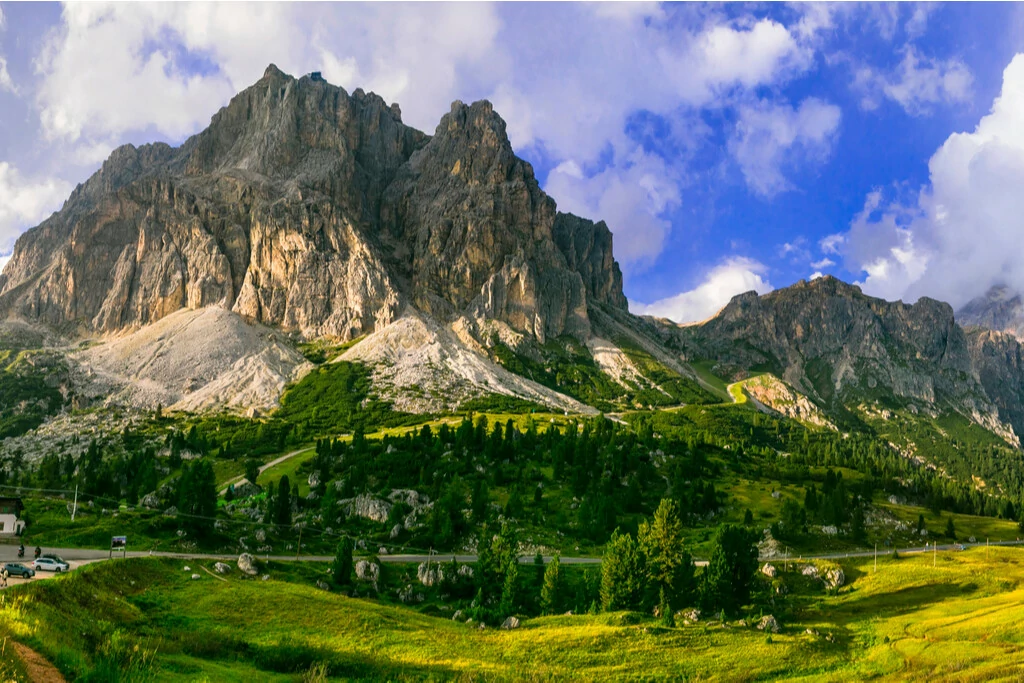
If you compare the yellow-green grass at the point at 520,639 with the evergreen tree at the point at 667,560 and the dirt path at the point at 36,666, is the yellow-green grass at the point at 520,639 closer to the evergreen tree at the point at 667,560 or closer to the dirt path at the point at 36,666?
the dirt path at the point at 36,666

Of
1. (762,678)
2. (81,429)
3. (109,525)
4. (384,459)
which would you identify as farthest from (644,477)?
(81,429)

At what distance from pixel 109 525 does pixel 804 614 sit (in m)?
83.8

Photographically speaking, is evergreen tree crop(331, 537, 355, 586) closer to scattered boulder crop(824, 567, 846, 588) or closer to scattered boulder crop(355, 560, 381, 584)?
scattered boulder crop(355, 560, 381, 584)

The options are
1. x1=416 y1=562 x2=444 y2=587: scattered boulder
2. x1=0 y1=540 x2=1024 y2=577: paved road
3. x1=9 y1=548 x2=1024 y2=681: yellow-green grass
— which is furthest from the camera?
x1=416 y1=562 x2=444 y2=587: scattered boulder

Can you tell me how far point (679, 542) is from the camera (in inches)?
3088

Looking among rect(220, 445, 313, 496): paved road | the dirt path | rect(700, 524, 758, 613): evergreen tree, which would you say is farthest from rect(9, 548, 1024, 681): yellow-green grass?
rect(220, 445, 313, 496): paved road

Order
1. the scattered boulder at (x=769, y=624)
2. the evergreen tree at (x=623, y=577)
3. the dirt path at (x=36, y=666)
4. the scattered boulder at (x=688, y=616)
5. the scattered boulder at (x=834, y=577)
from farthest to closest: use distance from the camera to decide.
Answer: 1. the scattered boulder at (x=834, y=577)
2. the evergreen tree at (x=623, y=577)
3. the scattered boulder at (x=688, y=616)
4. the scattered boulder at (x=769, y=624)
5. the dirt path at (x=36, y=666)

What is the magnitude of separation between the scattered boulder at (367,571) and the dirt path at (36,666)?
50009 millimetres

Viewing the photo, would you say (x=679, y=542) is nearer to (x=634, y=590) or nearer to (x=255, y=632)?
(x=634, y=590)

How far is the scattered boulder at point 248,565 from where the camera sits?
6969 cm

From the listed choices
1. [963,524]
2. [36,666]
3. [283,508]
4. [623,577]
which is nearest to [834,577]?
[623,577]

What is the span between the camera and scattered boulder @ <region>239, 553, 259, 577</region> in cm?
6969

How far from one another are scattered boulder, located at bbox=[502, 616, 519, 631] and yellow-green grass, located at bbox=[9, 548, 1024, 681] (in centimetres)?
262

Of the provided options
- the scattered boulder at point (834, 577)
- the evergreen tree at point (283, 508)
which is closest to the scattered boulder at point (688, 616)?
the scattered boulder at point (834, 577)
